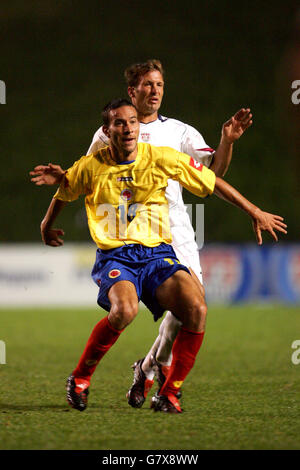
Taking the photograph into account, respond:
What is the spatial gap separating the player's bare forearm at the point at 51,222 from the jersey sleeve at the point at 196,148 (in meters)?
0.87

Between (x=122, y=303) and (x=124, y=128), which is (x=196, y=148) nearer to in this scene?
(x=124, y=128)

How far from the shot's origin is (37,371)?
620 centimetres

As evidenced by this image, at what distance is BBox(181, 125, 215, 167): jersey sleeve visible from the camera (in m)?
4.82

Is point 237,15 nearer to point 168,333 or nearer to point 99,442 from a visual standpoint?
point 168,333

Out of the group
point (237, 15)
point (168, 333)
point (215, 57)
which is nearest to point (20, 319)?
point (168, 333)

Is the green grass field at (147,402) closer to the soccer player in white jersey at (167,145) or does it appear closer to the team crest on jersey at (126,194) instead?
the soccer player in white jersey at (167,145)

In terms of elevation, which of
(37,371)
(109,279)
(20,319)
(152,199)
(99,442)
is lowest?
(20,319)

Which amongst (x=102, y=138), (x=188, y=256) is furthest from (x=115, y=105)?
(x=188, y=256)

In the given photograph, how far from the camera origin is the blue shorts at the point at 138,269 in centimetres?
424

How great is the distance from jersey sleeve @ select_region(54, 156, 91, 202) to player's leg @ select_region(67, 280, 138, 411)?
62 cm

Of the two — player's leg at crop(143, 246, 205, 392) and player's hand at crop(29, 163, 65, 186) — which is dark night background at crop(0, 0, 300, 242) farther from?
player's hand at crop(29, 163, 65, 186)

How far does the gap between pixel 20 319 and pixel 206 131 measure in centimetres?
830
